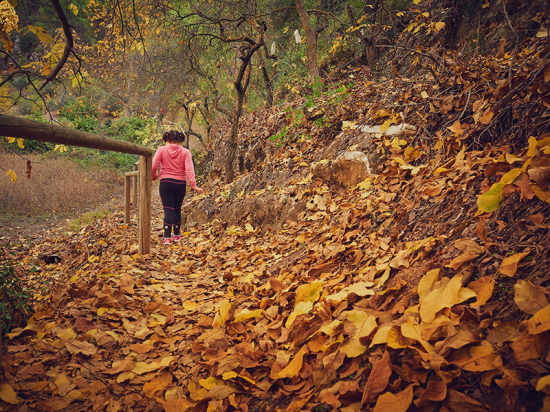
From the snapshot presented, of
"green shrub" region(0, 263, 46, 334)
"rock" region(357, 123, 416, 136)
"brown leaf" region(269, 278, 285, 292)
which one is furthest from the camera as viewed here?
"rock" region(357, 123, 416, 136)

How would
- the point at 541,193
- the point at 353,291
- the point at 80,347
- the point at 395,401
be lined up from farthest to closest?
the point at 80,347, the point at 353,291, the point at 541,193, the point at 395,401

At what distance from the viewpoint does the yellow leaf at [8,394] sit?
142 centimetres

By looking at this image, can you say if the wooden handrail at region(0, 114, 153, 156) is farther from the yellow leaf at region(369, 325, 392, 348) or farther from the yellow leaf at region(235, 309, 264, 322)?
the yellow leaf at region(369, 325, 392, 348)

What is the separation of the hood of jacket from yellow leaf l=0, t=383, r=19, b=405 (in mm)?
3761

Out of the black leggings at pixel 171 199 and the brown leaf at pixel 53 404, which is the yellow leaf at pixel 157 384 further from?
the black leggings at pixel 171 199

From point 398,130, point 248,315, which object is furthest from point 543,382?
point 398,130

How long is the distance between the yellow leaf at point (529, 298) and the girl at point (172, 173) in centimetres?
440

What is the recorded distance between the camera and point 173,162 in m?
4.88

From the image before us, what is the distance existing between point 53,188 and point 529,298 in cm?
1188

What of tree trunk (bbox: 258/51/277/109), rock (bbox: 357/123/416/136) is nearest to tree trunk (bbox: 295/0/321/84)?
tree trunk (bbox: 258/51/277/109)

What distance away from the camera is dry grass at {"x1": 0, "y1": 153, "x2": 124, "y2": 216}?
9047 mm

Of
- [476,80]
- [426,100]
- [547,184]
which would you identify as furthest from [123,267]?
[476,80]

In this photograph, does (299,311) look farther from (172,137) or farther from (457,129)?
(172,137)

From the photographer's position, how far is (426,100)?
343 cm
